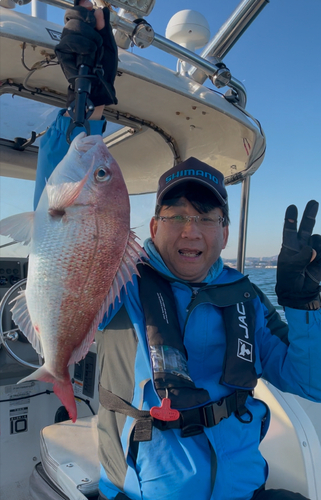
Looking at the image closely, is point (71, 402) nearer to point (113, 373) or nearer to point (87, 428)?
point (113, 373)

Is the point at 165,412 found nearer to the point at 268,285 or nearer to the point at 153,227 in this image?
the point at 153,227

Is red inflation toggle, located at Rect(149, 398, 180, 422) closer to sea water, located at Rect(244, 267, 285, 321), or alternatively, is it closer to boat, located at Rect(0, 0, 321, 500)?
boat, located at Rect(0, 0, 321, 500)

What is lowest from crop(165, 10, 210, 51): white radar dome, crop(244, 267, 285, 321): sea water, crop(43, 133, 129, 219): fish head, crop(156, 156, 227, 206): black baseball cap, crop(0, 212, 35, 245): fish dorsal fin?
crop(244, 267, 285, 321): sea water

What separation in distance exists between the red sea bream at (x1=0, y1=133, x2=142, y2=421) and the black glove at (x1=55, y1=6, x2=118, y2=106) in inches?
9.9

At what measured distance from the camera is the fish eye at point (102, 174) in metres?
1.43

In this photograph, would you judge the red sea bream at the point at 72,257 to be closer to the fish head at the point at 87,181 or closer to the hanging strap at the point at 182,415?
the fish head at the point at 87,181

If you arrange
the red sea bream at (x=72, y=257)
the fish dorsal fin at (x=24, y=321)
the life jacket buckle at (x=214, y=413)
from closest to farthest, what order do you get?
1. the red sea bream at (x=72, y=257)
2. the fish dorsal fin at (x=24, y=321)
3. the life jacket buckle at (x=214, y=413)

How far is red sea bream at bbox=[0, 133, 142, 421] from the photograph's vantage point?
1.31 meters

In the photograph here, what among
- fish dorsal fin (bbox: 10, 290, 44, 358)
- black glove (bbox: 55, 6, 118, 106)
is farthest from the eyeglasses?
fish dorsal fin (bbox: 10, 290, 44, 358)

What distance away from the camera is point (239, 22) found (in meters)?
2.58

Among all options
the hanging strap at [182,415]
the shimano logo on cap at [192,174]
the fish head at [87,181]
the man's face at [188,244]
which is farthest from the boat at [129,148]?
the man's face at [188,244]

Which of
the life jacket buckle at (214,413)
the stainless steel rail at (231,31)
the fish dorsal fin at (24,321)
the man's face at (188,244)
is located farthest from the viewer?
the stainless steel rail at (231,31)

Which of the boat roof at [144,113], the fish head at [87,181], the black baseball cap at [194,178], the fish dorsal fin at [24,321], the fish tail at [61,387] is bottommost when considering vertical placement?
the fish tail at [61,387]

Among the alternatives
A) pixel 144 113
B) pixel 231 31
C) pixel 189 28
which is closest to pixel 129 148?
pixel 144 113
